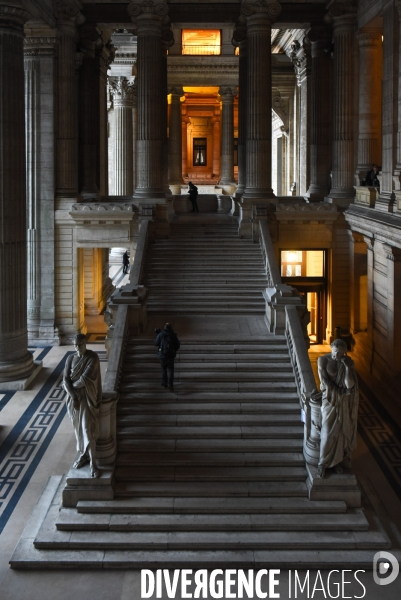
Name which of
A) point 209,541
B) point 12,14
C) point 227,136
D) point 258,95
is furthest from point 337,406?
point 227,136

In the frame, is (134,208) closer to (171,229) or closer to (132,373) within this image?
(171,229)

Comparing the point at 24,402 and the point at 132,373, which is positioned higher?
the point at 132,373

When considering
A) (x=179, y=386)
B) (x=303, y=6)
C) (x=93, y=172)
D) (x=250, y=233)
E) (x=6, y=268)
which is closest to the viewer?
(x=179, y=386)

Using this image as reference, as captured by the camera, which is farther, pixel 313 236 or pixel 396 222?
pixel 313 236

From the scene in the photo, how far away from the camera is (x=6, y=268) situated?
24.9m

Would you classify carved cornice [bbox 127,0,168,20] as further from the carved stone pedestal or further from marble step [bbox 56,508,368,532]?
marble step [bbox 56,508,368,532]

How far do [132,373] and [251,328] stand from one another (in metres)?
4.55

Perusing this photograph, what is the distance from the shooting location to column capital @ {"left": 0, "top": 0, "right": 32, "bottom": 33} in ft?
78.2

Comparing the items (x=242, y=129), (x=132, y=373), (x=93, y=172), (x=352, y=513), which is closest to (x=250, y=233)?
(x=242, y=129)

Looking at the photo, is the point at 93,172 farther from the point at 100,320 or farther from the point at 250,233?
the point at 250,233

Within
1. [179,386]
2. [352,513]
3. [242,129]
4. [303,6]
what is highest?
[303,6]

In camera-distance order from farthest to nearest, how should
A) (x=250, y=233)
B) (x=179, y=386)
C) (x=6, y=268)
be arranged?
1. (x=250, y=233)
2. (x=6, y=268)
3. (x=179, y=386)

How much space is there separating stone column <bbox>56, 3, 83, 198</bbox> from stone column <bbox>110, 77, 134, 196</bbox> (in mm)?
13607

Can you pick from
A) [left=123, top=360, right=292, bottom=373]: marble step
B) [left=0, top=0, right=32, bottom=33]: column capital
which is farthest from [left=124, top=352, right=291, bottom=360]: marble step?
[left=0, top=0, right=32, bottom=33]: column capital
